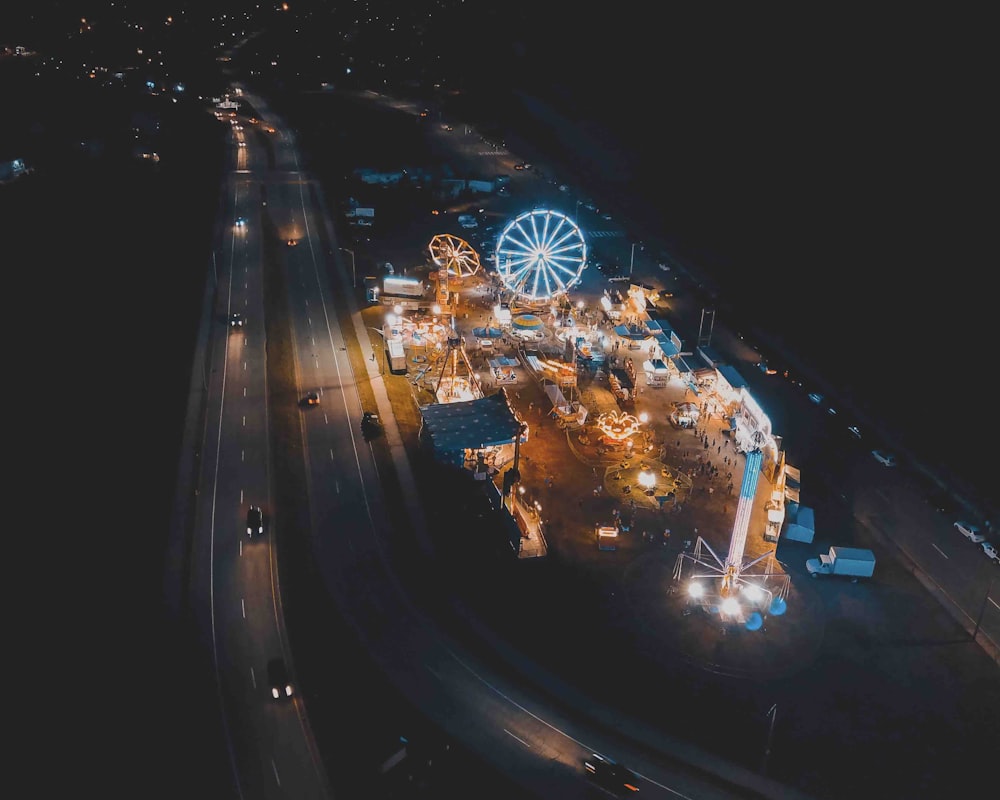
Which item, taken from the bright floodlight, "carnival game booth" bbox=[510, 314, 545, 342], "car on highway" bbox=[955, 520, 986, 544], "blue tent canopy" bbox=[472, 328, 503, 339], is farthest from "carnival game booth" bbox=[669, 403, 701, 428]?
"blue tent canopy" bbox=[472, 328, 503, 339]

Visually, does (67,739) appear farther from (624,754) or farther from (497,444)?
(497,444)

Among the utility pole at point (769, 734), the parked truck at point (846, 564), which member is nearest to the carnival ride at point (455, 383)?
the parked truck at point (846, 564)

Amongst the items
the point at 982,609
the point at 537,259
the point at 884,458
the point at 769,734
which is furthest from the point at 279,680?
the point at 537,259

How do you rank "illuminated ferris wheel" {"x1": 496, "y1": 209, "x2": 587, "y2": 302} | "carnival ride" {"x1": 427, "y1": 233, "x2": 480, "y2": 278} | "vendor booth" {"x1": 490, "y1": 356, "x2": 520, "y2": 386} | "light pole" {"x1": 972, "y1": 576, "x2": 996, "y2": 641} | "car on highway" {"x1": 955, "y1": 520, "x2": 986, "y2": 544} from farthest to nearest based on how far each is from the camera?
"carnival ride" {"x1": 427, "y1": 233, "x2": 480, "y2": 278}, "illuminated ferris wheel" {"x1": 496, "y1": 209, "x2": 587, "y2": 302}, "vendor booth" {"x1": 490, "y1": 356, "x2": 520, "y2": 386}, "car on highway" {"x1": 955, "y1": 520, "x2": 986, "y2": 544}, "light pole" {"x1": 972, "y1": 576, "x2": 996, "y2": 641}

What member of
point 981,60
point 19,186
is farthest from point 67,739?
point 981,60

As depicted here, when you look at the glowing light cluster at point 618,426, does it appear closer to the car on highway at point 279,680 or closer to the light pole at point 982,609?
the light pole at point 982,609

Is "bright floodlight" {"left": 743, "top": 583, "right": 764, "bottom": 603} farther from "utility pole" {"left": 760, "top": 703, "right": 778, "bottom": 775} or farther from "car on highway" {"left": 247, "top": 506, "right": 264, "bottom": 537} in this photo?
"car on highway" {"left": 247, "top": 506, "right": 264, "bottom": 537}
